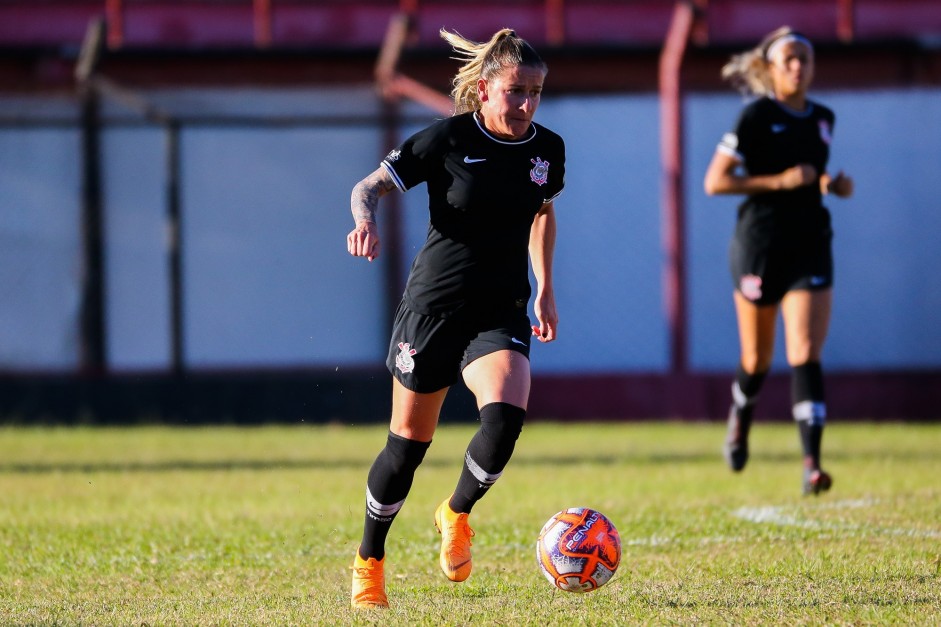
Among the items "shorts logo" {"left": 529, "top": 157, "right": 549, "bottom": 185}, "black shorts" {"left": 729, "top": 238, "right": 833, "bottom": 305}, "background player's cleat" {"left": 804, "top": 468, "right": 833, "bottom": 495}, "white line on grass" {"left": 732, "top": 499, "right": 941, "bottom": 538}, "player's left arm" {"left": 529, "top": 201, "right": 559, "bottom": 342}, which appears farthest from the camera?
"black shorts" {"left": 729, "top": 238, "right": 833, "bottom": 305}

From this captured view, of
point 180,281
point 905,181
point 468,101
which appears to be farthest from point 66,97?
point 468,101

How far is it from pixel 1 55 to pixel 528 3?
19.1 feet

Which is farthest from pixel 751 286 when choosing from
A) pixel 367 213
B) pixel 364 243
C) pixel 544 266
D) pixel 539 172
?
pixel 364 243

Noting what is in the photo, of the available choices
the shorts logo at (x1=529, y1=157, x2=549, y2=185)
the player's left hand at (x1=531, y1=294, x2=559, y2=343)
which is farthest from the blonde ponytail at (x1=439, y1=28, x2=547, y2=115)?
the player's left hand at (x1=531, y1=294, x2=559, y2=343)

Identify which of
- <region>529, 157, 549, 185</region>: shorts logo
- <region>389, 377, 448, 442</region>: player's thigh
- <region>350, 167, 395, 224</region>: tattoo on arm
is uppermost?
<region>529, 157, 549, 185</region>: shorts logo

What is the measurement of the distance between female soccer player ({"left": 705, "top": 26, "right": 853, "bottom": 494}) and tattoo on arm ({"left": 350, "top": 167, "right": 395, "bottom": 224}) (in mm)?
3416

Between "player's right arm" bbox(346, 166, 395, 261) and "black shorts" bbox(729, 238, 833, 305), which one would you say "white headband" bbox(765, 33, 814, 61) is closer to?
"black shorts" bbox(729, 238, 833, 305)

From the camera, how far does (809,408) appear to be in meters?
7.82

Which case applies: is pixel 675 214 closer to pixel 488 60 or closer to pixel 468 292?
pixel 488 60

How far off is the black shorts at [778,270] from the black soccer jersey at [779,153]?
0.09 m

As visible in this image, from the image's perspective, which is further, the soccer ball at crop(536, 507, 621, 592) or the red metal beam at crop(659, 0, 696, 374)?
the red metal beam at crop(659, 0, 696, 374)

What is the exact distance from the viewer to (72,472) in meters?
10.0

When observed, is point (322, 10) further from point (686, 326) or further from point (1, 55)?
point (686, 326)

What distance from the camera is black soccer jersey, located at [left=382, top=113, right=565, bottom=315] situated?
5.03 m
